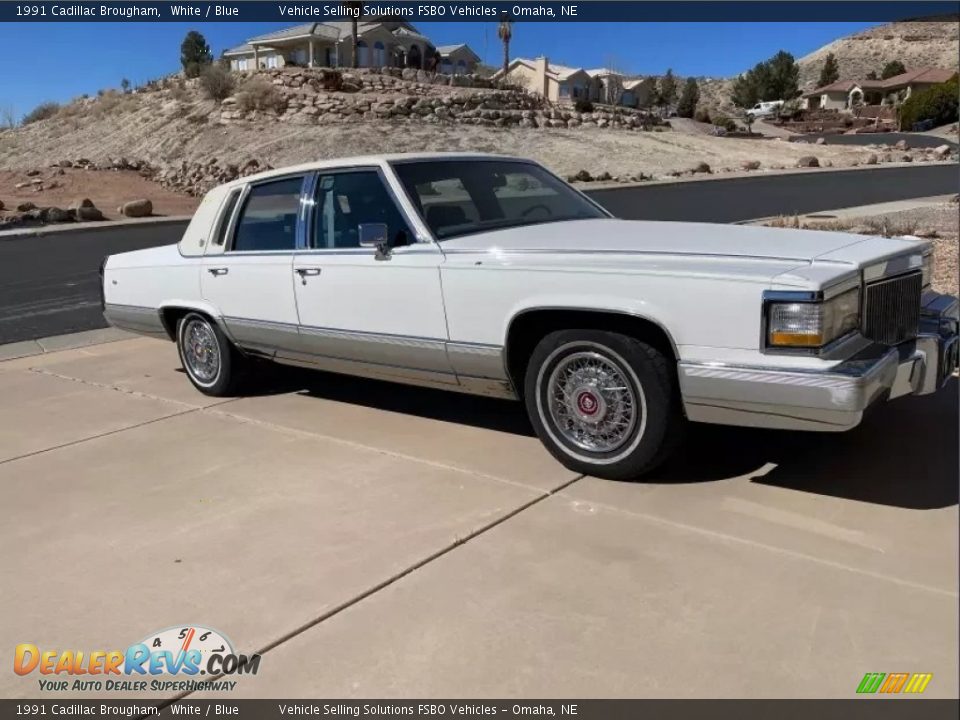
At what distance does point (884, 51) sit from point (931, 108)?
87100 millimetres

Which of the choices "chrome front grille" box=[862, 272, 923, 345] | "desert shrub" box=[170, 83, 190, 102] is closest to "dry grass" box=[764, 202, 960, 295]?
"chrome front grille" box=[862, 272, 923, 345]

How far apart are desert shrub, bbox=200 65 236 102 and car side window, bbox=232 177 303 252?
43.2 metres

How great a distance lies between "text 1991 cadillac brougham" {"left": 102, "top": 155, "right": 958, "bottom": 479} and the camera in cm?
369

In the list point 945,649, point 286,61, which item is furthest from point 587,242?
point 286,61

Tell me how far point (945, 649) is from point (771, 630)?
1.70ft

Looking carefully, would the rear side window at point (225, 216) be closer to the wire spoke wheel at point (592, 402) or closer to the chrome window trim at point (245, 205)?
the chrome window trim at point (245, 205)

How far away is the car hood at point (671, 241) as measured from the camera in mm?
3926

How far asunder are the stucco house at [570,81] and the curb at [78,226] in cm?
6174

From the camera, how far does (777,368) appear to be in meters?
3.65

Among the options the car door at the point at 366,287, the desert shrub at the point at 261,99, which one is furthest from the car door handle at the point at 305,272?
the desert shrub at the point at 261,99

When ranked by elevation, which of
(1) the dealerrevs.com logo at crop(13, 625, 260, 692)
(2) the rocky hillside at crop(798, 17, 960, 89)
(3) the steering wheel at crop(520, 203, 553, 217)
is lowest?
(1) the dealerrevs.com logo at crop(13, 625, 260, 692)

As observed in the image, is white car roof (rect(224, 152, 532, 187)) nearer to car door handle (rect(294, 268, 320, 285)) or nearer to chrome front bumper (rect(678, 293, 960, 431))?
car door handle (rect(294, 268, 320, 285))

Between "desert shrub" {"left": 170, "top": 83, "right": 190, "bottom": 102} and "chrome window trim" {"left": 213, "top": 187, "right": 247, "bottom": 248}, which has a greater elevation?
"desert shrub" {"left": 170, "top": 83, "right": 190, "bottom": 102}

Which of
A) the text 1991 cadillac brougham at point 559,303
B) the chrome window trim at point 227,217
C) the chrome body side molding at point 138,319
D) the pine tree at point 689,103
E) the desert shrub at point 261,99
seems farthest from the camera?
the pine tree at point 689,103
